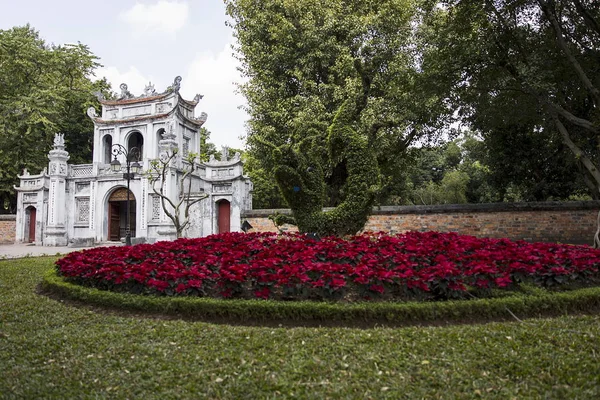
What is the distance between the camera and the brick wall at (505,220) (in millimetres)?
13773

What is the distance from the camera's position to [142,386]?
3.18 metres

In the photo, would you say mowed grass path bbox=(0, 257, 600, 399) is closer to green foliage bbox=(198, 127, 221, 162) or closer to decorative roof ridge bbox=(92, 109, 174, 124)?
decorative roof ridge bbox=(92, 109, 174, 124)

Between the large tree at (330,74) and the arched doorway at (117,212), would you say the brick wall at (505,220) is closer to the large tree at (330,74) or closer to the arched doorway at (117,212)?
the large tree at (330,74)

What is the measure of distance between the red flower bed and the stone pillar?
666 inches

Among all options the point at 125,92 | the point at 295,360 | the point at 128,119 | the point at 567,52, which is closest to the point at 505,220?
the point at 567,52

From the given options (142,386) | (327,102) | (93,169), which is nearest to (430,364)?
(142,386)

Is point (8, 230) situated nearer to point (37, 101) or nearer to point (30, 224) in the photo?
point (30, 224)

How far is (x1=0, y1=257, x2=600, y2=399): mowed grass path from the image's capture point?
10.2 feet

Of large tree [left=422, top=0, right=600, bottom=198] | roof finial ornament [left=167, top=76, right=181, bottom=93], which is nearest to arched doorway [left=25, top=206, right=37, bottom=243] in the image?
roof finial ornament [left=167, top=76, right=181, bottom=93]

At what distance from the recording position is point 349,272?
5297 millimetres

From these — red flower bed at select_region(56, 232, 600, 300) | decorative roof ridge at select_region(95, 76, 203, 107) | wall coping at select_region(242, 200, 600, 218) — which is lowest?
red flower bed at select_region(56, 232, 600, 300)

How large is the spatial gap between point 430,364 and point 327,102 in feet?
47.5

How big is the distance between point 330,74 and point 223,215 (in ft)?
27.6

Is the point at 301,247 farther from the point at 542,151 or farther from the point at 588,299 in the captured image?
the point at 542,151
